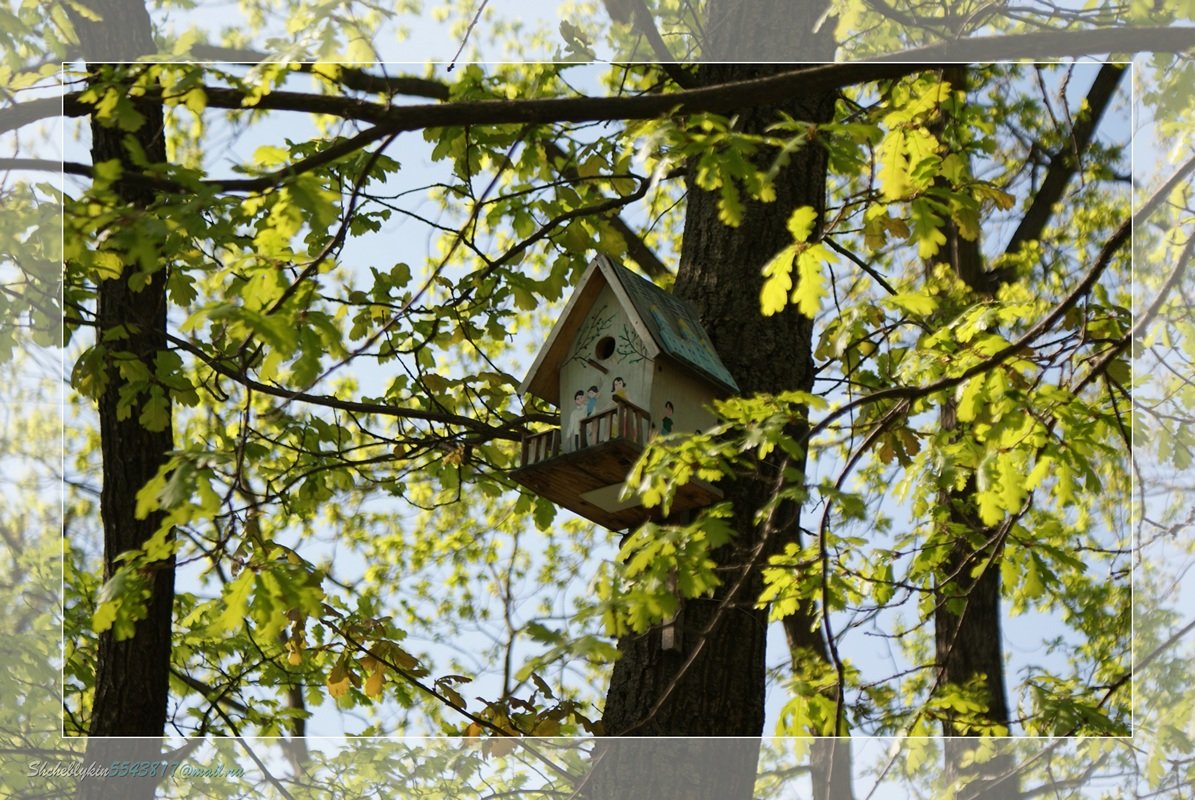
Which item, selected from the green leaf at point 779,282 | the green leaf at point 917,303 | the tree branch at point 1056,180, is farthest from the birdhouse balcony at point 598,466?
the tree branch at point 1056,180

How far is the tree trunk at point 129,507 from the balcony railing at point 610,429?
4.21 feet

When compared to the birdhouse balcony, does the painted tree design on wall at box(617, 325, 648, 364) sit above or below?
above

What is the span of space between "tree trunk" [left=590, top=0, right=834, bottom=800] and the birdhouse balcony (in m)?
0.25

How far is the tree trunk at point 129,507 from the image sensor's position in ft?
12.4

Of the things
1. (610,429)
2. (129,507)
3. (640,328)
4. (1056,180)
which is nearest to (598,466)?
(610,429)

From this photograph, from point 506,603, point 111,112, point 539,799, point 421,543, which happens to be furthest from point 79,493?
point 111,112

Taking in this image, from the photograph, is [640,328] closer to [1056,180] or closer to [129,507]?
[129,507]

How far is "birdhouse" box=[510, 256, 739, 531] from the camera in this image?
3.16 m

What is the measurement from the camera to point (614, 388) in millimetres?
3342

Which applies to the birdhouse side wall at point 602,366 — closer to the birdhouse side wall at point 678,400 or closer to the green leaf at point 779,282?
the birdhouse side wall at point 678,400

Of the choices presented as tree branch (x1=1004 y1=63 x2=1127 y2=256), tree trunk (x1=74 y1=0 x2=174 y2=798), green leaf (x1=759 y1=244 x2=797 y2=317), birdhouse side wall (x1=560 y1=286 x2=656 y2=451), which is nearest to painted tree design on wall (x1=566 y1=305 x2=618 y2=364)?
birdhouse side wall (x1=560 y1=286 x2=656 y2=451)

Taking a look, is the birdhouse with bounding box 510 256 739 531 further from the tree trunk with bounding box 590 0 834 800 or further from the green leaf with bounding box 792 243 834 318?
the green leaf with bounding box 792 243 834 318

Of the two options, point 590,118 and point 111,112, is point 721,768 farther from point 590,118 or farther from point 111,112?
point 111,112

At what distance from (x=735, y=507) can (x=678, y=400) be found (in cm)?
32
